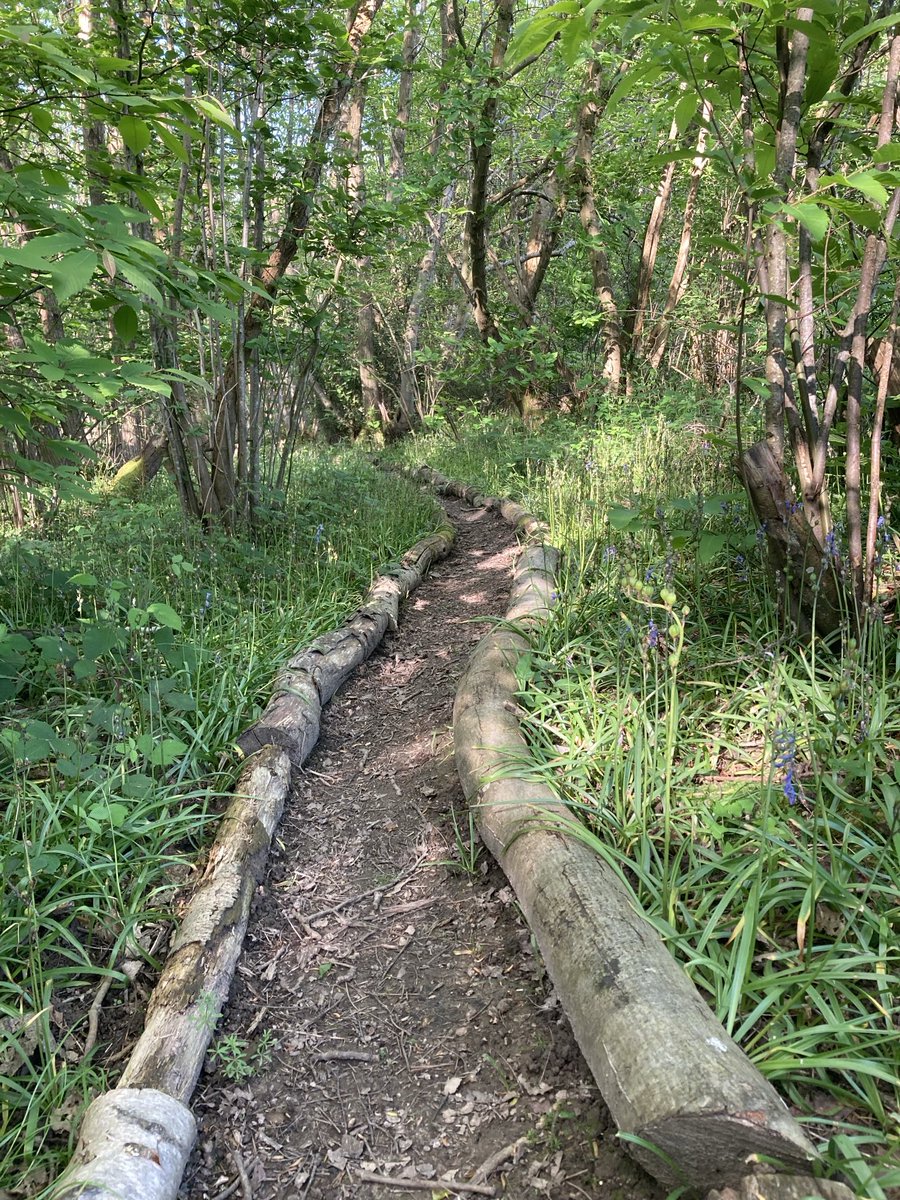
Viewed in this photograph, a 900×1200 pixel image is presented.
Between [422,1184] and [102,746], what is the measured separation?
184 centimetres

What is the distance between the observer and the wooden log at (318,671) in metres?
3.22

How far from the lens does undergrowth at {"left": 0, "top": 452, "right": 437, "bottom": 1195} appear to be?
184 cm

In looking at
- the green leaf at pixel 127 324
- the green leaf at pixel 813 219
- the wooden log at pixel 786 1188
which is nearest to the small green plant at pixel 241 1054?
the wooden log at pixel 786 1188

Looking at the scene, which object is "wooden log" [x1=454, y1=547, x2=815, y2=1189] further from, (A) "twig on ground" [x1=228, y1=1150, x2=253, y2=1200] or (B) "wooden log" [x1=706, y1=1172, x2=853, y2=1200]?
(A) "twig on ground" [x1=228, y1=1150, x2=253, y2=1200]

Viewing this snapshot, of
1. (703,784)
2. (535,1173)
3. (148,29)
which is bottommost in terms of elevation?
(535,1173)

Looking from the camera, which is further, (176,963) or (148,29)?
(148,29)

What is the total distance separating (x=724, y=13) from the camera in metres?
2.05

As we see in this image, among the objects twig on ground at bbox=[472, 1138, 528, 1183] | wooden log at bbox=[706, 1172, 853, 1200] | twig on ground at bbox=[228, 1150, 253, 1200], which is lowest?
twig on ground at bbox=[228, 1150, 253, 1200]

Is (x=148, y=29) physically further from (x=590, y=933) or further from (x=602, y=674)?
(x=590, y=933)

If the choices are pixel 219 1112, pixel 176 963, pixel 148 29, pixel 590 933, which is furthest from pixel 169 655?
pixel 148 29

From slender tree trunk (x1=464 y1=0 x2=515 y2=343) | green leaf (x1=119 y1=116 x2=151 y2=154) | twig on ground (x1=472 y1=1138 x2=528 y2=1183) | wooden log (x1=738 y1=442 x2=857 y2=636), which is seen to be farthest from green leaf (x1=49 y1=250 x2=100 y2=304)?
slender tree trunk (x1=464 y1=0 x2=515 y2=343)

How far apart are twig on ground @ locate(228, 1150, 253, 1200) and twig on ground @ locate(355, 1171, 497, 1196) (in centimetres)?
25

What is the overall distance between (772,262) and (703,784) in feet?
6.91

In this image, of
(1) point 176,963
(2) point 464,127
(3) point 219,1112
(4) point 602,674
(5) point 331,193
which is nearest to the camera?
(3) point 219,1112
